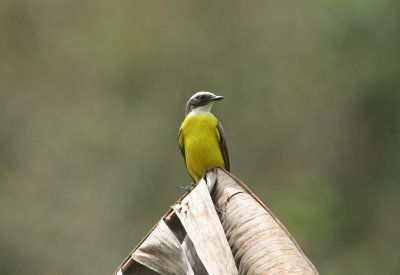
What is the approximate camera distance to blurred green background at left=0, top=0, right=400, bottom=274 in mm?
22484

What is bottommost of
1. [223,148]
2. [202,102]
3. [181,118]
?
[223,148]

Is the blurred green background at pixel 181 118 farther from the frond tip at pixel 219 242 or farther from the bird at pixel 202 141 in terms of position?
the frond tip at pixel 219 242

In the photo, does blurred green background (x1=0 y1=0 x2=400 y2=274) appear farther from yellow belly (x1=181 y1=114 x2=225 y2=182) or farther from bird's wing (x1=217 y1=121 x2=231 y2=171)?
bird's wing (x1=217 y1=121 x2=231 y2=171)

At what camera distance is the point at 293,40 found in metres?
27.6

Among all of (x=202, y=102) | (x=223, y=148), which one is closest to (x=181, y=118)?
(x=202, y=102)

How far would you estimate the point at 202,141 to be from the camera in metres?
6.80

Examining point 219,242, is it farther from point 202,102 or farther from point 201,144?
point 202,102

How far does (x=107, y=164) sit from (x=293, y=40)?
674 centimetres

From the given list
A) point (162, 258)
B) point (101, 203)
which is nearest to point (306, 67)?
point (101, 203)

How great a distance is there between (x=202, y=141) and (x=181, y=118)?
1567 cm

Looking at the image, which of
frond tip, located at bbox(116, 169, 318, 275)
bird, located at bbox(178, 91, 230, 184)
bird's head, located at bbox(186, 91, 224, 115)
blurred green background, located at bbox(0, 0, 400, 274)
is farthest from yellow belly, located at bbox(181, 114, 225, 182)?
blurred green background, located at bbox(0, 0, 400, 274)

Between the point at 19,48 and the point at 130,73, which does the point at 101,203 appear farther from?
the point at 19,48

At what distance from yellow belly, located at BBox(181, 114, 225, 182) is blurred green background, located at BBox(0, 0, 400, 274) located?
13554mm

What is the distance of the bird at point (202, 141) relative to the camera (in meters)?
6.75
